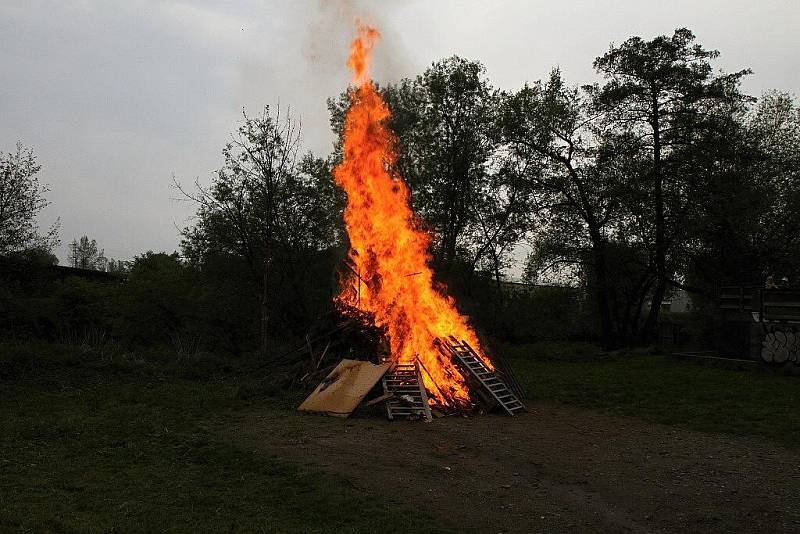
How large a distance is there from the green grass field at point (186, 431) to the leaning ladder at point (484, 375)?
85.6 inches

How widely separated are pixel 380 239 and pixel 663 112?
19349 millimetres

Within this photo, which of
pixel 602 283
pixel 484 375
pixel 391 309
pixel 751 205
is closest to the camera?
pixel 484 375

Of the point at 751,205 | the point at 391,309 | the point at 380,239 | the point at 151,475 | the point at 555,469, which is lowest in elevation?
the point at 151,475

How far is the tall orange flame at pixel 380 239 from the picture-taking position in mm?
17641

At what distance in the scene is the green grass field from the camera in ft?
22.9

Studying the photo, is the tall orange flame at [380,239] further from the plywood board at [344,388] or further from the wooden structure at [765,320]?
the wooden structure at [765,320]

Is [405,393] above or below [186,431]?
above

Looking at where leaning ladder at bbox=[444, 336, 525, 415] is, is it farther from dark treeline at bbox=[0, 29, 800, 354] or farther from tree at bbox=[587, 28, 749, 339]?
tree at bbox=[587, 28, 749, 339]

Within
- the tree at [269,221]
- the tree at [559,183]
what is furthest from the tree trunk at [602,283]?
the tree at [269,221]

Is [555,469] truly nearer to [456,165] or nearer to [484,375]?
[484,375]

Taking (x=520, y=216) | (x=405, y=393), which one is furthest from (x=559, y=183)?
(x=405, y=393)

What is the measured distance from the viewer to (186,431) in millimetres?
11578

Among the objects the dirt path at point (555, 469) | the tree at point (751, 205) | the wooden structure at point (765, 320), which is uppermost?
the tree at point (751, 205)

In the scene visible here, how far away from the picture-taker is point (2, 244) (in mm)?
21562
